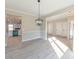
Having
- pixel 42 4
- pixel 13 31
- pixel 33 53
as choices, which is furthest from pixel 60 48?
pixel 13 31

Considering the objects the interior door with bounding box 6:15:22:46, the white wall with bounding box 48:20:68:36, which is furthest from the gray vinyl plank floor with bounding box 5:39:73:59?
the white wall with bounding box 48:20:68:36

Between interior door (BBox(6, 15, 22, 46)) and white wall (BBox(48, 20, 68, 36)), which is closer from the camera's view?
interior door (BBox(6, 15, 22, 46))

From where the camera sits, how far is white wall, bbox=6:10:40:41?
7.89m

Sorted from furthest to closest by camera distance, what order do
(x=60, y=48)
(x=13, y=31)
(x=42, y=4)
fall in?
(x=13, y=31)
(x=60, y=48)
(x=42, y=4)

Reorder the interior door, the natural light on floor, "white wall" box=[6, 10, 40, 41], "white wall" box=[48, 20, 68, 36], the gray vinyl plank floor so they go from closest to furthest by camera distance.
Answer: the gray vinyl plank floor < the natural light on floor < the interior door < "white wall" box=[6, 10, 40, 41] < "white wall" box=[48, 20, 68, 36]

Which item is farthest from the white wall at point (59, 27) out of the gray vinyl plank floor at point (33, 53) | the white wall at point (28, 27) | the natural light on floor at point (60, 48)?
the gray vinyl plank floor at point (33, 53)

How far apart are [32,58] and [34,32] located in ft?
18.3

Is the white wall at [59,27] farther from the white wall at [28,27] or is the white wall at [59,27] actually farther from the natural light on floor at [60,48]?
the natural light on floor at [60,48]

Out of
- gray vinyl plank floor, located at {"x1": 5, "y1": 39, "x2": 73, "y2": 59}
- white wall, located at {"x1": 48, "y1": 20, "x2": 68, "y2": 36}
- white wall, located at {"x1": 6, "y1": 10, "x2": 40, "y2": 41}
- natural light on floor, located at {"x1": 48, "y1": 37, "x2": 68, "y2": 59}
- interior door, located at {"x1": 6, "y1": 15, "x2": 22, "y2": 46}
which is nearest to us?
gray vinyl plank floor, located at {"x1": 5, "y1": 39, "x2": 73, "y2": 59}

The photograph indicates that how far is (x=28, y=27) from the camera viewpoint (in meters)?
8.61

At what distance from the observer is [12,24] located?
23.4ft

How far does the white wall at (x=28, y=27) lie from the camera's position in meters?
7.89

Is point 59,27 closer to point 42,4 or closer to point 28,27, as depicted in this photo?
point 28,27

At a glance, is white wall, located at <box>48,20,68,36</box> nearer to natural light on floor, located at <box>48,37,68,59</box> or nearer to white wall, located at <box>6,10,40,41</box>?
white wall, located at <box>6,10,40,41</box>
